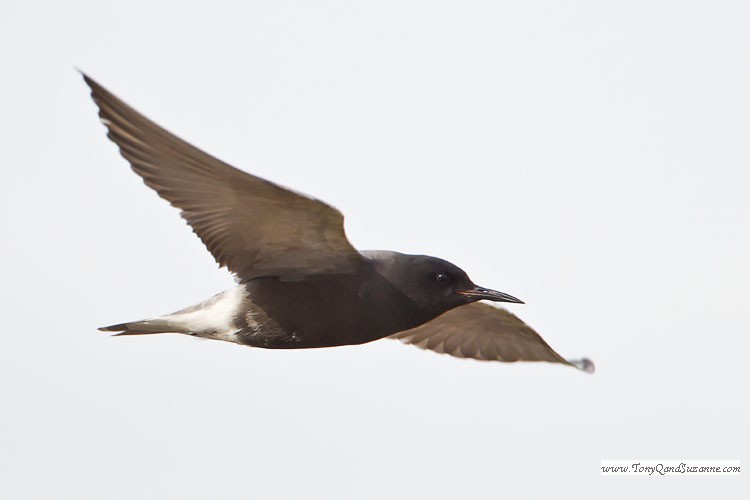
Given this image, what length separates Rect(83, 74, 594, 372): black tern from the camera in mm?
11727

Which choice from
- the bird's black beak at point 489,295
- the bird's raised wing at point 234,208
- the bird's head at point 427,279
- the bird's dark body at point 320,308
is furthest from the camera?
the bird's black beak at point 489,295

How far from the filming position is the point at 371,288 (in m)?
12.4

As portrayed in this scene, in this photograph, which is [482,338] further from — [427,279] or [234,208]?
[234,208]

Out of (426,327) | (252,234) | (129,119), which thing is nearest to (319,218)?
(252,234)

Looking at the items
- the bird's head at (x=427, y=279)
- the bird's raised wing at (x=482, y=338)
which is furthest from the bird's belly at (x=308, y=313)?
the bird's raised wing at (x=482, y=338)

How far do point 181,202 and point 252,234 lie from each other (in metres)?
0.70

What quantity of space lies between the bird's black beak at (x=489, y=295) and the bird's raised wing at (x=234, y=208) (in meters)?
1.19

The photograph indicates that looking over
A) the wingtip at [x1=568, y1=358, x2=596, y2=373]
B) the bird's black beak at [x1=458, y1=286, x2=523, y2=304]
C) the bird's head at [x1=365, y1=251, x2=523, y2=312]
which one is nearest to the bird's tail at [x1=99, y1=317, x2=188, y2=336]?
the bird's head at [x1=365, y1=251, x2=523, y2=312]

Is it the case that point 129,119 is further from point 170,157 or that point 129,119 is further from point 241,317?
point 241,317

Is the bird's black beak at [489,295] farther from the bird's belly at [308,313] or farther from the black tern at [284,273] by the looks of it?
the bird's belly at [308,313]

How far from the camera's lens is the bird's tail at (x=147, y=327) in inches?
500

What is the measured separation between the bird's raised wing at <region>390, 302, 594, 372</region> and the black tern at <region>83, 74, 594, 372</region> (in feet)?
7.37

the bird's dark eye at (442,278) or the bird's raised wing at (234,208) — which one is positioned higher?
the bird's raised wing at (234,208)

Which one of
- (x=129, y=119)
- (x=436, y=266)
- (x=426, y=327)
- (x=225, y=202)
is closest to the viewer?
(x=129, y=119)
